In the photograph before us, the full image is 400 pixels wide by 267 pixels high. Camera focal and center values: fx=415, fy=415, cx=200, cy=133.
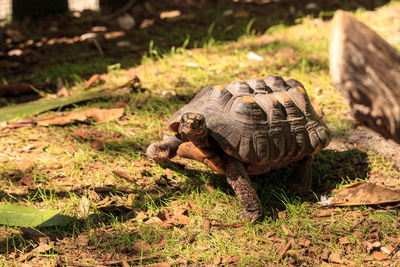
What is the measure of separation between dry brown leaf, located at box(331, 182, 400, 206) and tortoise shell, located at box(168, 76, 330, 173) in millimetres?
412

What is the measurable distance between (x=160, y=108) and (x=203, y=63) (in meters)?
1.19

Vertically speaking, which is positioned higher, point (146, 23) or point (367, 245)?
point (146, 23)

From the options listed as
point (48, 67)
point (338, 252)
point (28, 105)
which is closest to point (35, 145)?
point (28, 105)

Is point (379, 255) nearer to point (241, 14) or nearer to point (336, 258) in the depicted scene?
point (336, 258)

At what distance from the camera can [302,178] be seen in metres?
3.29

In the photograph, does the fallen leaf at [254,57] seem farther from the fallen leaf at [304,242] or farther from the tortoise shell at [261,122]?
the fallen leaf at [304,242]

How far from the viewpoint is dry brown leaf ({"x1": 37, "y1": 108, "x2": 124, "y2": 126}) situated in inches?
161

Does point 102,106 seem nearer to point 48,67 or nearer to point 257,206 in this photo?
point 48,67

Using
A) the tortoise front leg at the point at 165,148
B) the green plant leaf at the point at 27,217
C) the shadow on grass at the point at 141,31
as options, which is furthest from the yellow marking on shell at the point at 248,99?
the shadow on grass at the point at 141,31

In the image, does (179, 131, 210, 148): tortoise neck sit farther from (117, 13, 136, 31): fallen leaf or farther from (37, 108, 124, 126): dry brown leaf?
(117, 13, 136, 31): fallen leaf

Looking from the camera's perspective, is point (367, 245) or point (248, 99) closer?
point (367, 245)

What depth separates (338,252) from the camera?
2.72 meters

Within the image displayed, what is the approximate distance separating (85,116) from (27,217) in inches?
→ 63.2

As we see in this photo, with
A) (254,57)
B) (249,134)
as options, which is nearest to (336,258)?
(249,134)
